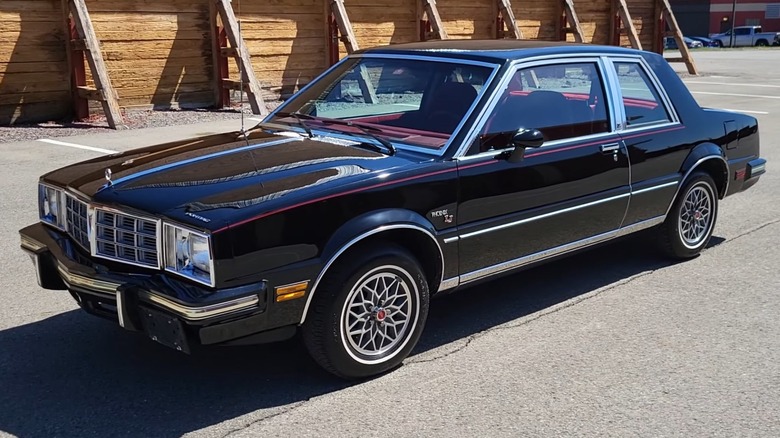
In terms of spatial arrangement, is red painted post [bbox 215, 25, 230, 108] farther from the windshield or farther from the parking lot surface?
the windshield

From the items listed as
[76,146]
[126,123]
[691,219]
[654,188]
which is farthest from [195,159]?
[126,123]

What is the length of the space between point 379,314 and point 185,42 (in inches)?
493

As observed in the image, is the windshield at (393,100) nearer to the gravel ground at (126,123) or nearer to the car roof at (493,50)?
the car roof at (493,50)

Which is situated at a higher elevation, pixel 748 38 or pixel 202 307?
pixel 748 38

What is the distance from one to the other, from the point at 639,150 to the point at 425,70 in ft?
5.08

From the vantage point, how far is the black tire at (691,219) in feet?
19.9

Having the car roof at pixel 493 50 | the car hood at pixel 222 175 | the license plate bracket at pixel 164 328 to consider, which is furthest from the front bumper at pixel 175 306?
the car roof at pixel 493 50

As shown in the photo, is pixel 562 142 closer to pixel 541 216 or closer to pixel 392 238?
pixel 541 216

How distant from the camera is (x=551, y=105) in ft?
16.7

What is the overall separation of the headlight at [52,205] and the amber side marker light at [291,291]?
1.47 meters

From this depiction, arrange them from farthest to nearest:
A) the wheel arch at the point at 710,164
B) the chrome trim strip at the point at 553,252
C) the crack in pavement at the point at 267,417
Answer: the wheel arch at the point at 710,164
the chrome trim strip at the point at 553,252
the crack in pavement at the point at 267,417

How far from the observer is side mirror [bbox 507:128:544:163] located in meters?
4.56

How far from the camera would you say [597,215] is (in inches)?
208

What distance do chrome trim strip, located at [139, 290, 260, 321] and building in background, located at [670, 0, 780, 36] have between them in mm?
75895
